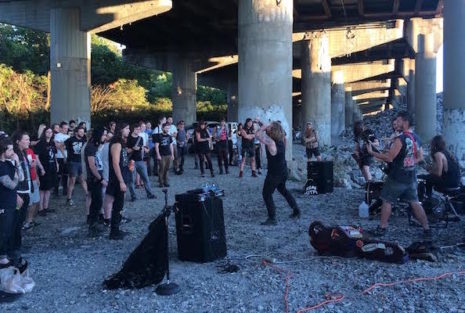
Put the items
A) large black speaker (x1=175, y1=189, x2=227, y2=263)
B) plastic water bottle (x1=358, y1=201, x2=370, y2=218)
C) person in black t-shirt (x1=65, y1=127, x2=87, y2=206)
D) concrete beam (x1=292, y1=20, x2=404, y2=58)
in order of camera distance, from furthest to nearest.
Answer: concrete beam (x1=292, y1=20, x2=404, y2=58) → person in black t-shirt (x1=65, y1=127, x2=87, y2=206) → plastic water bottle (x1=358, y1=201, x2=370, y2=218) → large black speaker (x1=175, y1=189, x2=227, y2=263)

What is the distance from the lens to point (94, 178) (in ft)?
29.0

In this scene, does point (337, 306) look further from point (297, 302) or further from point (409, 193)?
point (409, 193)

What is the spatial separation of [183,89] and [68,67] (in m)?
16.0

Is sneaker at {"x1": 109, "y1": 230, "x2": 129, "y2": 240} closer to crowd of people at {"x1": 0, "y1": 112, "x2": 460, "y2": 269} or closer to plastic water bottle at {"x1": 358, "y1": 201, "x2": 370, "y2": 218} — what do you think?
crowd of people at {"x1": 0, "y1": 112, "x2": 460, "y2": 269}

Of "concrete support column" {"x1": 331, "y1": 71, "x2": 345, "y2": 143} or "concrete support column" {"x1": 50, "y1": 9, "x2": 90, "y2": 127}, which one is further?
"concrete support column" {"x1": 331, "y1": 71, "x2": 345, "y2": 143}

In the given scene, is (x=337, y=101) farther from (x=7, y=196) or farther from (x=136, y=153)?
(x=7, y=196)

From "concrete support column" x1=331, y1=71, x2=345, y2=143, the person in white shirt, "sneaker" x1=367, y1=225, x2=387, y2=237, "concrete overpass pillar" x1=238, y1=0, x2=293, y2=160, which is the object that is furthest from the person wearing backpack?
"concrete support column" x1=331, y1=71, x2=345, y2=143

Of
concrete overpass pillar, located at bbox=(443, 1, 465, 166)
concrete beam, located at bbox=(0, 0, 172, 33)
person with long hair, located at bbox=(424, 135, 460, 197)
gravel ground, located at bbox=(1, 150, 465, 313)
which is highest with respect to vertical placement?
concrete beam, located at bbox=(0, 0, 172, 33)

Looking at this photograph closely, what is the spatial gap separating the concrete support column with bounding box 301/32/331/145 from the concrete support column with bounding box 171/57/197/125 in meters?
8.13

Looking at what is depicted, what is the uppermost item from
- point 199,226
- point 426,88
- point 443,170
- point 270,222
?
point 426,88

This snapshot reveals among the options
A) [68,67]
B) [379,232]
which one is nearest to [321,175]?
[379,232]

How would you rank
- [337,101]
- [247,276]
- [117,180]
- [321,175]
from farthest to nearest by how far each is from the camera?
[337,101] → [321,175] → [117,180] → [247,276]

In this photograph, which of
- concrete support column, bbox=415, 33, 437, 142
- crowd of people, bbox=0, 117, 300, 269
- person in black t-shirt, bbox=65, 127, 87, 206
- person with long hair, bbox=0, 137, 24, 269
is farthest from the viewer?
concrete support column, bbox=415, 33, 437, 142

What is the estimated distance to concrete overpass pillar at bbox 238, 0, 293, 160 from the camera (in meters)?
18.2
